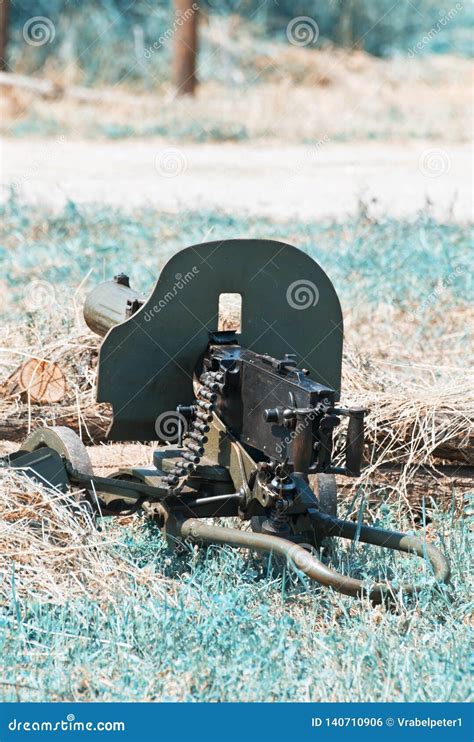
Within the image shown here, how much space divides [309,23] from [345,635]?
27.0 meters

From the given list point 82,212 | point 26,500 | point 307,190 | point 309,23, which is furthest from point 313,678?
point 309,23

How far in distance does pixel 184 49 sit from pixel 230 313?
1565 centimetres

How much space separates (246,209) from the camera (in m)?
11.6

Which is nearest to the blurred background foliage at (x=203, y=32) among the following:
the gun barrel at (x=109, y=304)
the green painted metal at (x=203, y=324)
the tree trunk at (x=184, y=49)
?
the tree trunk at (x=184, y=49)

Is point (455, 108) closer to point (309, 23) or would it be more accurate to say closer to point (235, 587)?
point (309, 23)

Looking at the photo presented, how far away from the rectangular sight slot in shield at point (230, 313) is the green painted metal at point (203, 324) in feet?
3.68

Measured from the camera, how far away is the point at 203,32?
1097 inches

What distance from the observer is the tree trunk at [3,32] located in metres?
21.4

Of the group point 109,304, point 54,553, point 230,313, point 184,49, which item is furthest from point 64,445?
point 184,49

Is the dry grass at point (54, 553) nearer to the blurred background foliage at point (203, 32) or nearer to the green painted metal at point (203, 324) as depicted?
the green painted metal at point (203, 324)

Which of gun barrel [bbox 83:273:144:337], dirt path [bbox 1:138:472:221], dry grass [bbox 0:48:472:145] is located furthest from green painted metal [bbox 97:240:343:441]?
dry grass [bbox 0:48:472:145]

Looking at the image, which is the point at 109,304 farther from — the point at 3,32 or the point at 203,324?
the point at 3,32

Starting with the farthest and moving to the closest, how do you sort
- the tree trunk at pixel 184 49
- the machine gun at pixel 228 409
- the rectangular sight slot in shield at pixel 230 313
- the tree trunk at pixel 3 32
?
the tree trunk at pixel 3 32 < the tree trunk at pixel 184 49 < the rectangular sight slot in shield at pixel 230 313 < the machine gun at pixel 228 409

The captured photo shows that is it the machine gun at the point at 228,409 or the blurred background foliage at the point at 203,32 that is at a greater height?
the blurred background foliage at the point at 203,32
